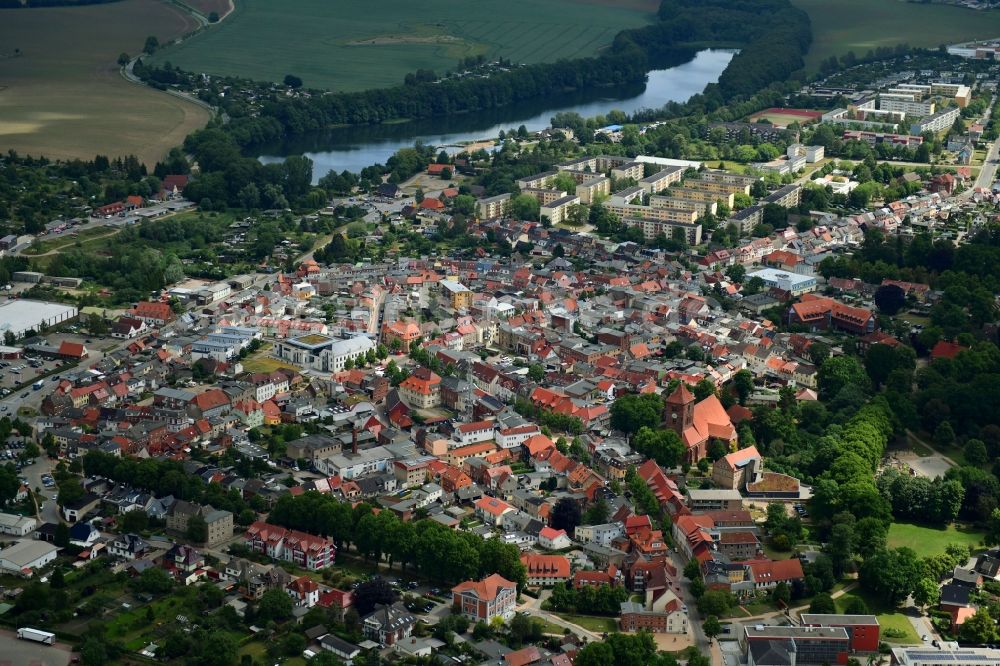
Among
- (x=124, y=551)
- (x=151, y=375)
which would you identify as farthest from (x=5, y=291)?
(x=124, y=551)

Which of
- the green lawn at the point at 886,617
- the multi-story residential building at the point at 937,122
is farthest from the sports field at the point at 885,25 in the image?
the green lawn at the point at 886,617

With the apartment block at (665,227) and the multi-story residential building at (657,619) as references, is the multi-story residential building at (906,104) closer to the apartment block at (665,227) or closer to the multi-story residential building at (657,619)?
the apartment block at (665,227)

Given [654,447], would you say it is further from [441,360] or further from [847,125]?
[847,125]

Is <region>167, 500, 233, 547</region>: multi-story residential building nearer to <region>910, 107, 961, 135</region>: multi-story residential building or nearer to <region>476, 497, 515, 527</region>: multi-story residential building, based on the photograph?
<region>476, 497, 515, 527</region>: multi-story residential building

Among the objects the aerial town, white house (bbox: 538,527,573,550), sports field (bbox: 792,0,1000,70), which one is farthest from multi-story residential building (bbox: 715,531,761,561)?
sports field (bbox: 792,0,1000,70)

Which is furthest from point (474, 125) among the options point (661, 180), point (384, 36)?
point (661, 180)

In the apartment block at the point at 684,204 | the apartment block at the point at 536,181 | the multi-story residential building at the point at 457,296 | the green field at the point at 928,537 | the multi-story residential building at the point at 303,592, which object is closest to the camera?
the multi-story residential building at the point at 303,592
